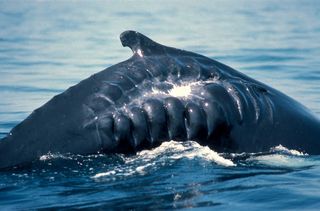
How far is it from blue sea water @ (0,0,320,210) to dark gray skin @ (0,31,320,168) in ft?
0.39

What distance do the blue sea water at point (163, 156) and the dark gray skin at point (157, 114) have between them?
0.39ft

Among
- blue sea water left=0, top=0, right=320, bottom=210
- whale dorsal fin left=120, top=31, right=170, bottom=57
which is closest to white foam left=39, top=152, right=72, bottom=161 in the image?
blue sea water left=0, top=0, right=320, bottom=210

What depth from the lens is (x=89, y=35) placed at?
31.7 meters

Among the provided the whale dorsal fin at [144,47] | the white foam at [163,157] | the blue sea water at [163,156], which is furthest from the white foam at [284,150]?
the whale dorsal fin at [144,47]

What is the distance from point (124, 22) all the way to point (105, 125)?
31.3 meters

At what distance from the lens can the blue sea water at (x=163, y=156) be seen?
6.67 meters

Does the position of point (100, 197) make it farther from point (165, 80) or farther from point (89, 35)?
point (89, 35)

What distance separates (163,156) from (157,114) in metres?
0.42

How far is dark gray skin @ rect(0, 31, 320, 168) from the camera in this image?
726cm

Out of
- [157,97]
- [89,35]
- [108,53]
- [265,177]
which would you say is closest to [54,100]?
[157,97]

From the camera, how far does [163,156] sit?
759cm

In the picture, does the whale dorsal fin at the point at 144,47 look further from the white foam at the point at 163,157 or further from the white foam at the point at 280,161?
the white foam at the point at 280,161

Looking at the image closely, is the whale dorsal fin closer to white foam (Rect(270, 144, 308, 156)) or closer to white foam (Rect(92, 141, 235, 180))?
white foam (Rect(92, 141, 235, 180))

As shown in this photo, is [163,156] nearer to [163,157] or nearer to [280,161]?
[163,157]
